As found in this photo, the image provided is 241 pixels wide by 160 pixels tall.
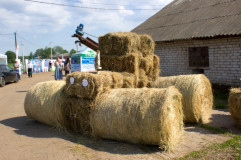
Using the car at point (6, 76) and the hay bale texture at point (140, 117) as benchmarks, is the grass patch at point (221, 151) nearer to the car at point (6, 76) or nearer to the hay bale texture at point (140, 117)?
the hay bale texture at point (140, 117)

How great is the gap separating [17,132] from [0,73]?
1224 centimetres

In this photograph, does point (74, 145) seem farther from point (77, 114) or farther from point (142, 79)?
point (142, 79)

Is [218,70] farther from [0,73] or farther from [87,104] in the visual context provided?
[0,73]

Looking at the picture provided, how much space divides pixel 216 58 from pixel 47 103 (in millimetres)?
8442

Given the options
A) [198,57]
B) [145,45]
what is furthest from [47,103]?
[198,57]

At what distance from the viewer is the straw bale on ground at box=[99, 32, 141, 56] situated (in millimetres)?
6723

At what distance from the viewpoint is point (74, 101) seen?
532 centimetres

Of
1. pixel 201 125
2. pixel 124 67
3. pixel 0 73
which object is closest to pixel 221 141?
pixel 201 125

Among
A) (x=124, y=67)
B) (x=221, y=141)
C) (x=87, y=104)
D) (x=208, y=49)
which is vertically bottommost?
(x=221, y=141)

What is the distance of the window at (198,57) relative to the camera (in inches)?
454

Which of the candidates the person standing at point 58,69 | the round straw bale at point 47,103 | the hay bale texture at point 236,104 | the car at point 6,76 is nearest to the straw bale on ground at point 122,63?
the round straw bale at point 47,103

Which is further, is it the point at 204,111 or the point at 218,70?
the point at 218,70

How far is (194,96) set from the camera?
5.82 m

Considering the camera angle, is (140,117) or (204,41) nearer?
(140,117)
